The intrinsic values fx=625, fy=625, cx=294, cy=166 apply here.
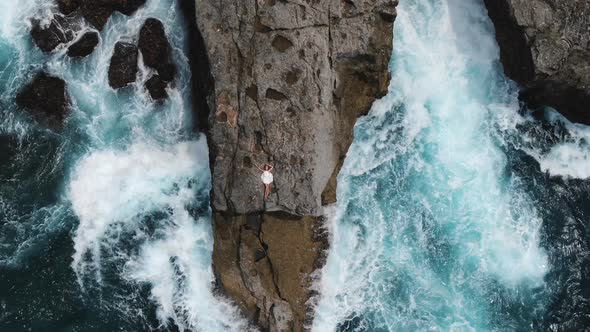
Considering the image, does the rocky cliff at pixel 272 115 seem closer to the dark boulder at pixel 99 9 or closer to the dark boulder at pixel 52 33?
the dark boulder at pixel 99 9

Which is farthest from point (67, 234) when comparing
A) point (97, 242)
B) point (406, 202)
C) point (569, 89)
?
point (569, 89)

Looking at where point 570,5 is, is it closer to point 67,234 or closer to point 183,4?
point 183,4

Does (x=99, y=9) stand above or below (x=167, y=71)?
above

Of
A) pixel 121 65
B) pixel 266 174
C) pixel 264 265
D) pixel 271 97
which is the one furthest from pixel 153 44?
pixel 264 265

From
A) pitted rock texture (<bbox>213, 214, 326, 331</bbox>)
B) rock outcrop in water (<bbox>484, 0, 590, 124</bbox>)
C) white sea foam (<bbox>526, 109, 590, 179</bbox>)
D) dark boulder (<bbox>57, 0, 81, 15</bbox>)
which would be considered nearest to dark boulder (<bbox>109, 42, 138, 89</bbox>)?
dark boulder (<bbox>57, 0, 81, 15</bbox>)

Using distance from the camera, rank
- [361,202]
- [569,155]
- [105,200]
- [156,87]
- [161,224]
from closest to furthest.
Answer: [105,200]
[161,224]
[156,87]
[361,202]
[569,155]

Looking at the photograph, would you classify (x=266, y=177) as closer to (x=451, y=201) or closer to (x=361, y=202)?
(x=361, y=202)
